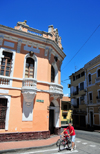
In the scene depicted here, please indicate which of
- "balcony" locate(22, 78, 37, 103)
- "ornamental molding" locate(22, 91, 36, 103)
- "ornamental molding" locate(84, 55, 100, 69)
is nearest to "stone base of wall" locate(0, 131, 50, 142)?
"ornamental molding" locate(22, 91, 36, 103)

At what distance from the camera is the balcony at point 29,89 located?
1044 cm

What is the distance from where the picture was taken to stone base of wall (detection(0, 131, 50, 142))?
9.42 m

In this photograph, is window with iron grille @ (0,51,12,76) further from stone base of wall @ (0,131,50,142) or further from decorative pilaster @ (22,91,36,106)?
stone base of wall @ (0,131,50,142)

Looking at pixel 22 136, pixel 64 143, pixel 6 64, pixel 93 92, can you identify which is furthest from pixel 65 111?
pixel 64 143

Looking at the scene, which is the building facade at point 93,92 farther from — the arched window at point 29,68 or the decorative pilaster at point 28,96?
the decorative pilaster at point 28,96

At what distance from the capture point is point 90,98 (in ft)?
85.5

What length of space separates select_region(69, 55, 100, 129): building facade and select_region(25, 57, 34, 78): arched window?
Result: 49.5 ft

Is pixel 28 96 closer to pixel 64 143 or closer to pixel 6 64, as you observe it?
pixel 6 64

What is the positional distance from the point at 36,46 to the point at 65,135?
7591mm

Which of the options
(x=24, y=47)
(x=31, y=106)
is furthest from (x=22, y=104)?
(x=24, y=47)

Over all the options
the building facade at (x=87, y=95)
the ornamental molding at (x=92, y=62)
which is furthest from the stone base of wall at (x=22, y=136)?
the ornamental molding at (x=92, y=62)

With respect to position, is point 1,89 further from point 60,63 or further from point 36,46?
point 60,63

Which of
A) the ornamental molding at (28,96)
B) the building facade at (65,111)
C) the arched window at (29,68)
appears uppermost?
the arched window at (29,68)

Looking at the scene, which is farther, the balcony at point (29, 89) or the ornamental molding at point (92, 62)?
the ornamental molding at point (92, 62)
